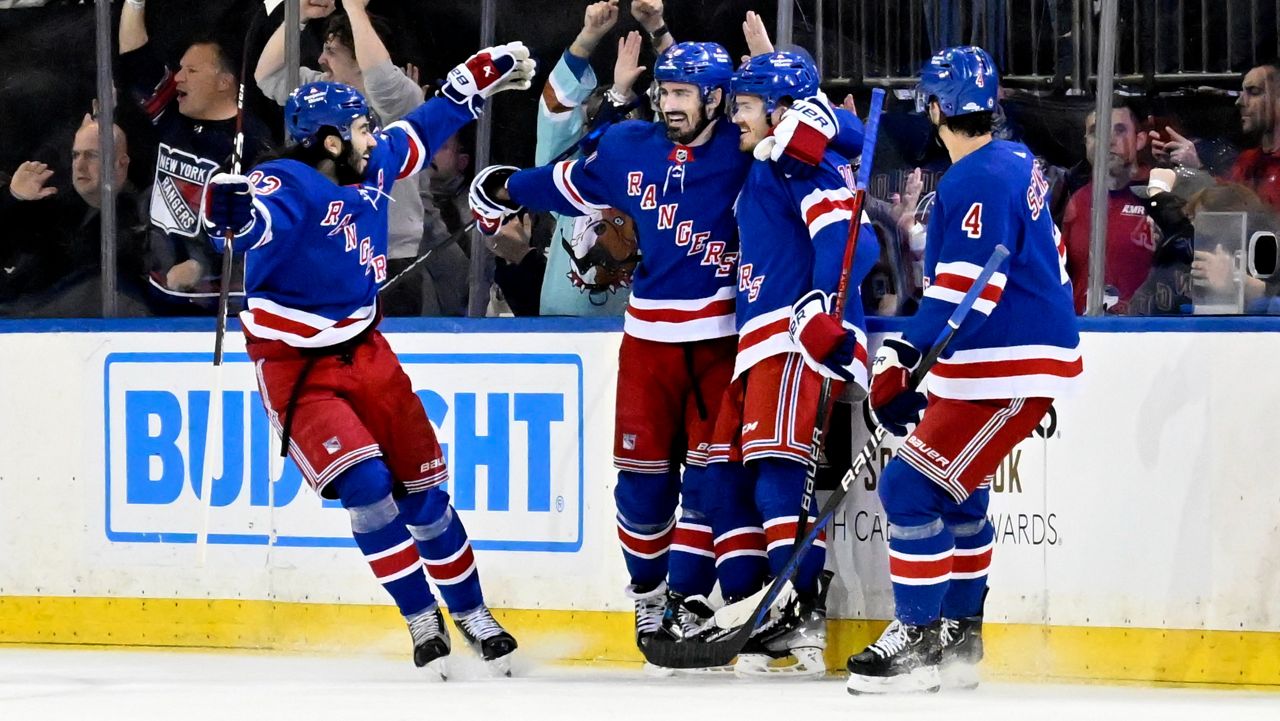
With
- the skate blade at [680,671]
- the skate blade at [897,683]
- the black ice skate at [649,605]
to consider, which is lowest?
the skate blade at [680,671]

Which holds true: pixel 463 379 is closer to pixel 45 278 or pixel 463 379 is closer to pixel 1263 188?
pixel 45 278

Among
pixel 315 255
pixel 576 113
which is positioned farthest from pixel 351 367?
pixel 576 113

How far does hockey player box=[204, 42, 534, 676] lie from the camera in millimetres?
4355

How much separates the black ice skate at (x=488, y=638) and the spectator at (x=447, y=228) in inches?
32.4

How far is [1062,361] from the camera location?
3992 millimetres

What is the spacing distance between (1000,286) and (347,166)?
61.0 inches

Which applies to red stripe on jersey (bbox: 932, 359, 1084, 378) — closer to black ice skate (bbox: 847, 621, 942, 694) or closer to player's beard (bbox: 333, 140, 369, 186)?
black ice skate (bbox: 847, 621, 942, 694)

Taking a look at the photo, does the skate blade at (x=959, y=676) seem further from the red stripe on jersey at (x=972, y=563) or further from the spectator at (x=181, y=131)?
the spectator at (x=181, y=131)

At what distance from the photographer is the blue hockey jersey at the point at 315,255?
14.2ft

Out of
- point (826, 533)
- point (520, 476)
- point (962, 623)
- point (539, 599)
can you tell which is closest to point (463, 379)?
point (520, 476)

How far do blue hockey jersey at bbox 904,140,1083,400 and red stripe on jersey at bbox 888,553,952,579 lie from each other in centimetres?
35

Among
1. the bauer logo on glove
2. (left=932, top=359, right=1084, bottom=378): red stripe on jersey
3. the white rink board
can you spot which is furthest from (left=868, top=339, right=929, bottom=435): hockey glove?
the bauer logo on glove

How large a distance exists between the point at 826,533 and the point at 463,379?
103 cm

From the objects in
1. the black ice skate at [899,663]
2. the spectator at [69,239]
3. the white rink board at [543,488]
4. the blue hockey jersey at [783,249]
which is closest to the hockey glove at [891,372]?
the blue hockey jersey at [783,249]
